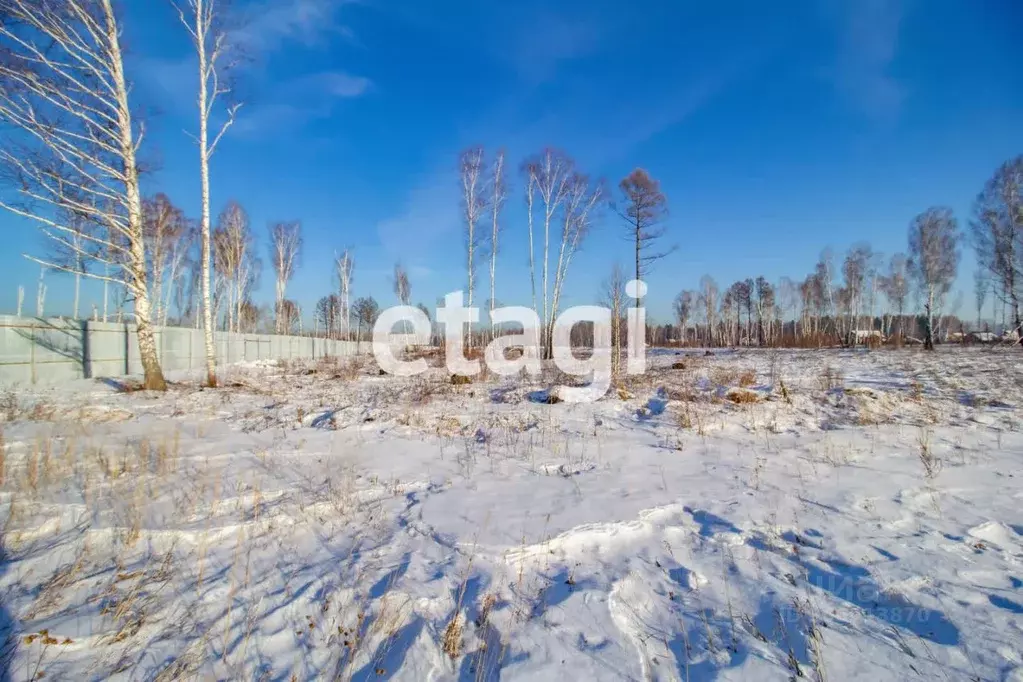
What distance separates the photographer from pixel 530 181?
19359mm

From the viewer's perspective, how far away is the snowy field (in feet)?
6.30

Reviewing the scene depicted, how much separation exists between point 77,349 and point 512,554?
16614mm

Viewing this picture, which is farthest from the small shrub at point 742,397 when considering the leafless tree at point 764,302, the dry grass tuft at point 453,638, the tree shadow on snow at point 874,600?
the leafless tree at point 764,302

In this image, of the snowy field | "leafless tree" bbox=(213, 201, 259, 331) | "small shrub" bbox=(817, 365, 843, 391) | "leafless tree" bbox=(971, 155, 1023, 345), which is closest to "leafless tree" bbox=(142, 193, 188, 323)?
"leafless tree" bbox=(213, 201, 259, 331)

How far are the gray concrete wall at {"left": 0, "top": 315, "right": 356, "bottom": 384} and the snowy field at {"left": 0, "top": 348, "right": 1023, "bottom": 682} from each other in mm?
7480

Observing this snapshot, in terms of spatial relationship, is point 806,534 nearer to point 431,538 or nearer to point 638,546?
point 638,546

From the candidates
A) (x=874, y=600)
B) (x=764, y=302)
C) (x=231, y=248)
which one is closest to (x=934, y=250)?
(x=764, y=302)

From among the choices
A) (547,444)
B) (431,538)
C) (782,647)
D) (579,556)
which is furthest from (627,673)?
(547,444)

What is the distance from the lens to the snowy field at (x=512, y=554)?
6.30 feet

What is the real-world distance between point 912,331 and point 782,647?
5967 centimetres

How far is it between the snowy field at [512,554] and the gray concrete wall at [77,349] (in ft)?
24.5

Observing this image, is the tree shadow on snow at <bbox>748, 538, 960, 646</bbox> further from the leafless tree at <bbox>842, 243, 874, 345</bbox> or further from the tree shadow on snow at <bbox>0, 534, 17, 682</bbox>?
the leafless tree at <bbox>842, 243, 874, 345</bbox>

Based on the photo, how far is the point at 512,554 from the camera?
2.80m

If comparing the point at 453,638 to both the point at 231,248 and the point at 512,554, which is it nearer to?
the point at 512,554
